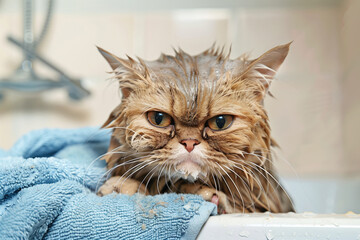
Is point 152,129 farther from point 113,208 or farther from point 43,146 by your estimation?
point 43,146

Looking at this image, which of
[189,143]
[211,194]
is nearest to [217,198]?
[211,194]

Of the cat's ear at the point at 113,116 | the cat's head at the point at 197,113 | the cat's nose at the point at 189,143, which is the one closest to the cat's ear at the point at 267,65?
the cat's head at the point at 197,113

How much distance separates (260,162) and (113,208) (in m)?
0.28

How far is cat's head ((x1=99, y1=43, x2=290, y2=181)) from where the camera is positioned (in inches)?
23.0

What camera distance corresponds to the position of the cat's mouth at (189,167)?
0.58 meters

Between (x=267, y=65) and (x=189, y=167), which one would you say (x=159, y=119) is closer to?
(x=189, y=167)

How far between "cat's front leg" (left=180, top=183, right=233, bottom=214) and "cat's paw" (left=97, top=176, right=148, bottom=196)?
0.27 feet

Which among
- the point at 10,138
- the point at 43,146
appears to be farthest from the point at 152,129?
the point at 10,138

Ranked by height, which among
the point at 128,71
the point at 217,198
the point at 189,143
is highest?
the point at 128,71

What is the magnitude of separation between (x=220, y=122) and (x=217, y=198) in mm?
137

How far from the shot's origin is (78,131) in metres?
0.90

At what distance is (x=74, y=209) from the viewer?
54 cm

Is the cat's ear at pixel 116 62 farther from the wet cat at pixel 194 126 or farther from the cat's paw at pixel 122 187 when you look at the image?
the cat's paw at pixel 122 187

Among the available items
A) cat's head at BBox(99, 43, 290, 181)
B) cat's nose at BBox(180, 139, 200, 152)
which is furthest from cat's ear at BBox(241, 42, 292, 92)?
cat's nose at BBox(180, 139, 200, 152)
